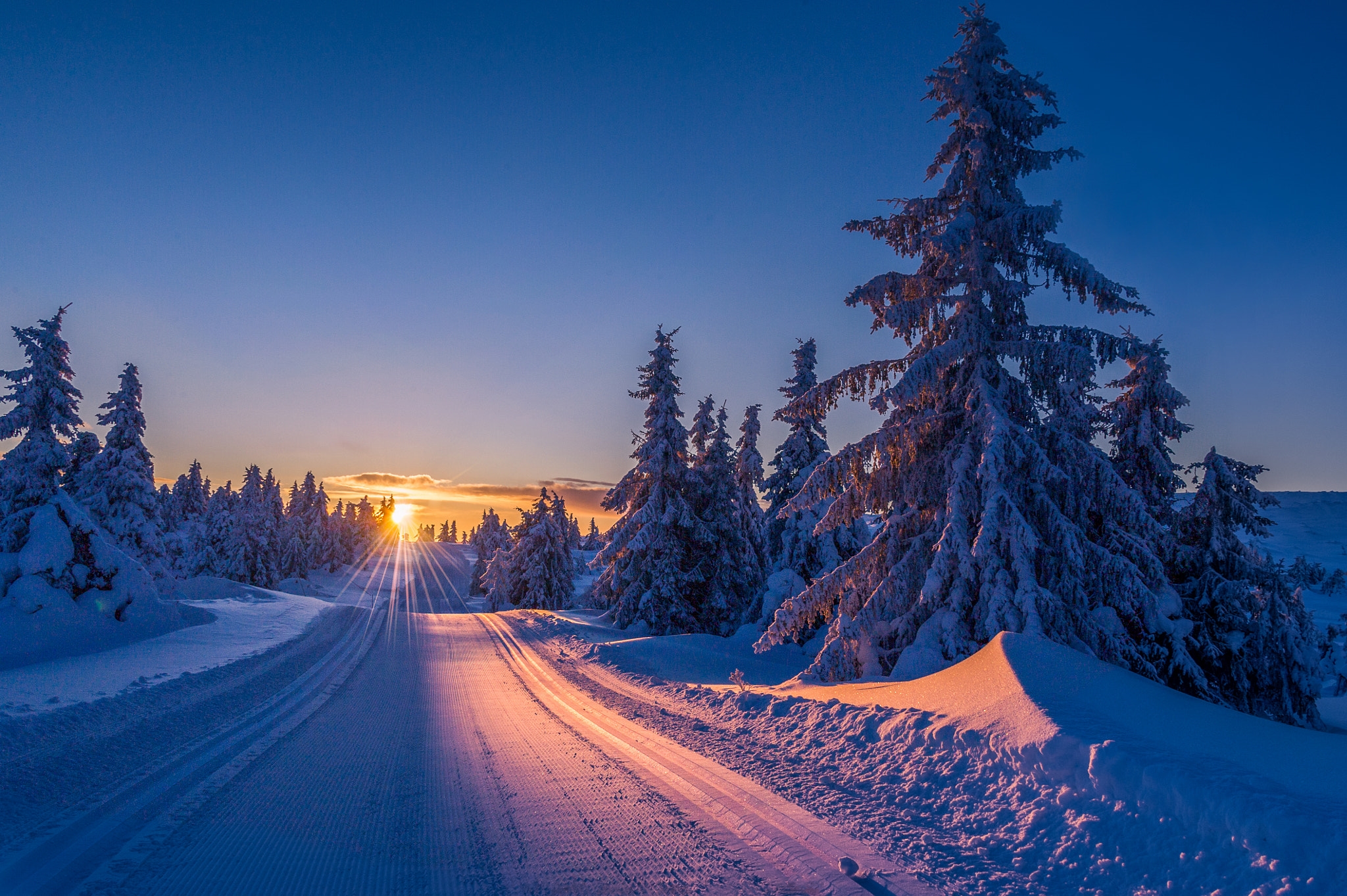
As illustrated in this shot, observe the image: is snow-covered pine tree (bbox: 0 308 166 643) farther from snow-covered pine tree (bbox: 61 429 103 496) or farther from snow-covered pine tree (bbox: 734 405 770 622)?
snow-covered pine tree (bbox: 734 405 770 622)

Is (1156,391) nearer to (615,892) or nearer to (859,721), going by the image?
(859,721)

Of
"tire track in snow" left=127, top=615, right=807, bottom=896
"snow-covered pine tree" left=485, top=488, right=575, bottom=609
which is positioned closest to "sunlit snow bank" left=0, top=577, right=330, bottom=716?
"tire track in snow" left=127, top=615, right=807, bottom=896

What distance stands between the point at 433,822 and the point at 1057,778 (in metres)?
4.80

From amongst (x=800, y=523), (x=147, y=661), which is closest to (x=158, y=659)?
(x=147, y=661)

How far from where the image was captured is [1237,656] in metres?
15.6

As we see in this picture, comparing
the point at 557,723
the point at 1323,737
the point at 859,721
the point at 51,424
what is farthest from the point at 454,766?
the point at 51,424

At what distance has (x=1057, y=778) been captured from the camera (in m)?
4.62

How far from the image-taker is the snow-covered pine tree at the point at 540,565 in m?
43.6

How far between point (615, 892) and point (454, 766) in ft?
10.3

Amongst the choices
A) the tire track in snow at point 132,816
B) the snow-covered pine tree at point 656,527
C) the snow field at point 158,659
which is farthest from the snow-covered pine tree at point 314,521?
the tire track in snow at point 132,816

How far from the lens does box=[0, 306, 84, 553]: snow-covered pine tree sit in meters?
16.9

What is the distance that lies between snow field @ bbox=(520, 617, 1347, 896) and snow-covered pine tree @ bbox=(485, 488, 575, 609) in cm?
3762

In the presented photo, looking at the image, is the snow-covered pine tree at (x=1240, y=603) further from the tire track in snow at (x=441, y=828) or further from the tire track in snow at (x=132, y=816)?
the tire track in snow at (x=132, y=816)

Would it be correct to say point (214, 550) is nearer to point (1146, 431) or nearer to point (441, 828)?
point (441, 828)
